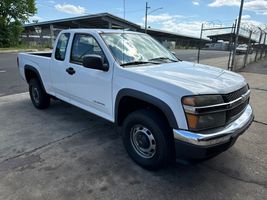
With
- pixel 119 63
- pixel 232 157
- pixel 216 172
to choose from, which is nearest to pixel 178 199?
pixel 216 172

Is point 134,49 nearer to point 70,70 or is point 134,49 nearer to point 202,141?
point 70,70

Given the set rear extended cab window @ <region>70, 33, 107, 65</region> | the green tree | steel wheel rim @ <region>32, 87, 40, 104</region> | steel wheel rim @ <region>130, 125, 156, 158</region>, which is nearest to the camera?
steel wheel rim @ <region>130, 125, 156, 158</region>

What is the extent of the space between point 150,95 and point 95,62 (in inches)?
38.9

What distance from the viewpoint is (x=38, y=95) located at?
5.54 m

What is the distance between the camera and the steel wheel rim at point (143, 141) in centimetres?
309

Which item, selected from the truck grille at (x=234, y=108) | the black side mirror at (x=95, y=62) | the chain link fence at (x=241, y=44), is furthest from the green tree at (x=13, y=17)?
the truck grille at (x=234, y=108)

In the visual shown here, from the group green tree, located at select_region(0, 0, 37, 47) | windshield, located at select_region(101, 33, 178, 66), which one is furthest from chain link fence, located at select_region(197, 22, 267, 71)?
green tree, located at select_region(0, 0, 37, 47)

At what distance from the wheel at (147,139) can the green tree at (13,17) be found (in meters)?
32.5

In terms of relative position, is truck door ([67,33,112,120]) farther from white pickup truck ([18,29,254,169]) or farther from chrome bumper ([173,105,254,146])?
chrome bumper ([173,105,254,146])

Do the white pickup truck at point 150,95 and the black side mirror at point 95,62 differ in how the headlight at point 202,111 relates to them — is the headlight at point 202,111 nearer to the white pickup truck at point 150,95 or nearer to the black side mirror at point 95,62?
the white pickup truck at point 150,95

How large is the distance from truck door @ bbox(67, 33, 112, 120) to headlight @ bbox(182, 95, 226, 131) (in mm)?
1308

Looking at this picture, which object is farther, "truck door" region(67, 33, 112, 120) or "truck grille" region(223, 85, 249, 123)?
"truck door" region(67, 33, 112, 120)

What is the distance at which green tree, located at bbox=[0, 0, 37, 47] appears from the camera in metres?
29.9

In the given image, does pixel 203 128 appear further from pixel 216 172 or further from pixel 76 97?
pixel 76 97
